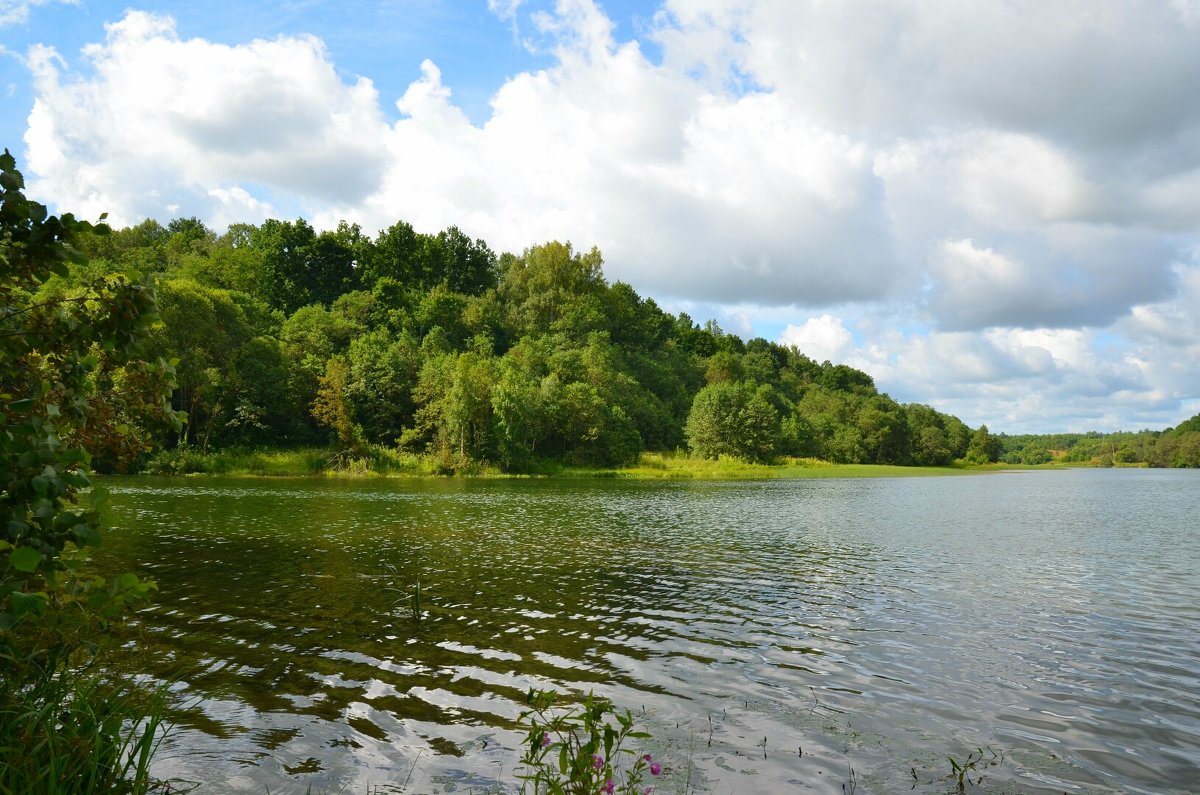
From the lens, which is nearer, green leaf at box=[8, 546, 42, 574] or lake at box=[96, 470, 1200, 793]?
green leaf at box=[8, 546, 42, 574]

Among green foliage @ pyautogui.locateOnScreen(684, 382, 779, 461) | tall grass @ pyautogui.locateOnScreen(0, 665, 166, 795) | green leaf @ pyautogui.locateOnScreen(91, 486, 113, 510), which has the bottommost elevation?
tall grass @ pyautogui.locateOnScreen(0, 665, 166, 795)

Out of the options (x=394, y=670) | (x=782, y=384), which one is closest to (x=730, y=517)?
(x=394, y=670)

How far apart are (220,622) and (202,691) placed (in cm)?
449

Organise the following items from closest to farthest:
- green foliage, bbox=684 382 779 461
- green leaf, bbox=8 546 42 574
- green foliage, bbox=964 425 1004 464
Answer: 1. green leaf, bbox=8 546 42 574
2. green foliage, bbox=684 382 779 461
3. green foliage, bbox=964 425 1004 464

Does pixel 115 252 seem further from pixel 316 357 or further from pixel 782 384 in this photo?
pixel 782 384

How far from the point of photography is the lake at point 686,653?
8.96 m

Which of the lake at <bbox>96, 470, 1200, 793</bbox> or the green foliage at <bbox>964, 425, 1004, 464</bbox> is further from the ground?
the green foliage at <bbox>964, 425, 1004, 464</bbox>

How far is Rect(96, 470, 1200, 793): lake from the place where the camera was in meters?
8.96

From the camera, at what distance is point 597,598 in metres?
18.5

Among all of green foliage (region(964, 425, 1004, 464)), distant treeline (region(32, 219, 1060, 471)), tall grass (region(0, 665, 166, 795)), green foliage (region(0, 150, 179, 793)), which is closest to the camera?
green foliage (region(0, 150, 179, 793))

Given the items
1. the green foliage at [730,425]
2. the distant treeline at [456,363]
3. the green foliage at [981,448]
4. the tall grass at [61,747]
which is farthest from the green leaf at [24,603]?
the green foliage at [981,448]

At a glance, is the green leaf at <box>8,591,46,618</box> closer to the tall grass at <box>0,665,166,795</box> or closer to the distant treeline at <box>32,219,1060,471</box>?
the tall grass at <box>0,665,166,795</box>

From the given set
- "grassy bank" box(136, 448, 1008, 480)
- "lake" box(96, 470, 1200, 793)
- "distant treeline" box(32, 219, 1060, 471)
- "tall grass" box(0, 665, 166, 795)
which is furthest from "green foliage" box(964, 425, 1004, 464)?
"tall grass" box(0, 665, 166, 795)

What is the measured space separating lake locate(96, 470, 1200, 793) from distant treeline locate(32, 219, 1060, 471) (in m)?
22.9
